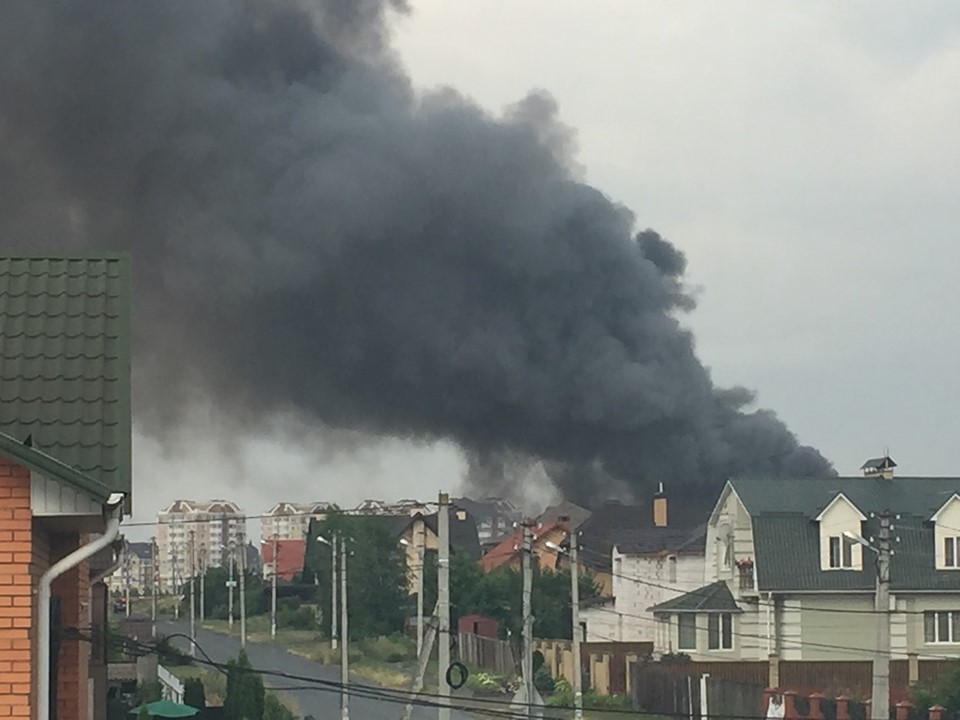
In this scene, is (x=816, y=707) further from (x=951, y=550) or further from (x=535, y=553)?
(x=535, y=553)

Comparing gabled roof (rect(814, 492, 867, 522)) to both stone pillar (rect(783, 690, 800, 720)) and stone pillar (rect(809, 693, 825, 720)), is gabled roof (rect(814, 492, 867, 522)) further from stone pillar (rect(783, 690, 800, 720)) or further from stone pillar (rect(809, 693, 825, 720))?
stone pillar (rect(809, 693, 825, 720))

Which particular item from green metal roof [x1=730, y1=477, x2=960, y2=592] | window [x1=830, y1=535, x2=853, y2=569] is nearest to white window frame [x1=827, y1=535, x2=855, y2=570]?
window [x1=830, y1=535, x2=853, y2=569]

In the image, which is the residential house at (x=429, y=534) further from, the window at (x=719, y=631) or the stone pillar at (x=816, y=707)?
the stone pillar at (x=816, y=707)

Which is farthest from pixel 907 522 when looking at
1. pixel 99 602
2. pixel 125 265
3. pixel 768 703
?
pixel 125 265

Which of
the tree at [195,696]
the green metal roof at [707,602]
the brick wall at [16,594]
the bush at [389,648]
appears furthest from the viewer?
the bush at [389,648]

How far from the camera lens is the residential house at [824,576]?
39.3 meters

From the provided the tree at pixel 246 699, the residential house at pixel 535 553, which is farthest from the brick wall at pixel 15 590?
the residential house at pixel 535 553

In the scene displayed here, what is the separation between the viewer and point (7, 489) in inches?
282

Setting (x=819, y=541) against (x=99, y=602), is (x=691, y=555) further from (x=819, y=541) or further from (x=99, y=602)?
(x=99, y=602)

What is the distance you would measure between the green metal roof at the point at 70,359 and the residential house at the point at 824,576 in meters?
31.7

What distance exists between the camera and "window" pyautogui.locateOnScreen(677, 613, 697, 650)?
41.6m

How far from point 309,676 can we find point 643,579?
1234 centimetres

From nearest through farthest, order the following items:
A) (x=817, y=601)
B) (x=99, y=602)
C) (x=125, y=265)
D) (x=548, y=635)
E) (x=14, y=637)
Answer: (x=14, y=637) < (x=125, y=265) < (x=99, y=602) < (x=817, y=601) < (x=548, y=635)

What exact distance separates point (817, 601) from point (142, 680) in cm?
1550
